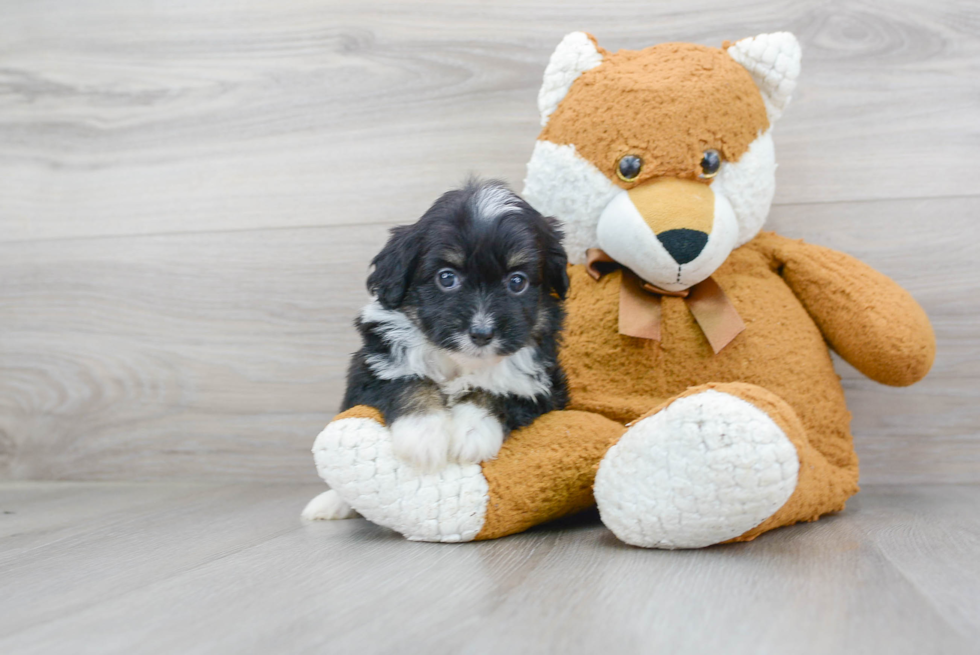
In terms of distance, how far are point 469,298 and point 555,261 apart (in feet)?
0.68

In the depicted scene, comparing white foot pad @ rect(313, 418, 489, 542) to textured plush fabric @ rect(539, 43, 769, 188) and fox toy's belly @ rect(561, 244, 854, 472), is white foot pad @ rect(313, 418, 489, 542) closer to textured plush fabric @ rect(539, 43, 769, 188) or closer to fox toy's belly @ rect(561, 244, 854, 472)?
fox toy's belly @ rect(561, 244, 854, 472)

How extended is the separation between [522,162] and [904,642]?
1.48 metres

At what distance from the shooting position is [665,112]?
57.7 inches

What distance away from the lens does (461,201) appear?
1314 millimetres

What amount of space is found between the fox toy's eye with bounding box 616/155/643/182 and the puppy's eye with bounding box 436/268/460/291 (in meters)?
0.43

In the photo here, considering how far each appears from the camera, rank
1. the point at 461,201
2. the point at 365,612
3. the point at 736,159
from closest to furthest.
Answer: the point at 365,612 → the point at 461,201 → the point at 736,159

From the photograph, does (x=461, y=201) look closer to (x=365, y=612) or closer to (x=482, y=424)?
(x=482, y=424)

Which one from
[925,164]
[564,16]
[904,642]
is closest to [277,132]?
[564,16]

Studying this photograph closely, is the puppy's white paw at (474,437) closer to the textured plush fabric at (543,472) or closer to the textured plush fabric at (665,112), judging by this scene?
the textured plush fabric at (543,472)

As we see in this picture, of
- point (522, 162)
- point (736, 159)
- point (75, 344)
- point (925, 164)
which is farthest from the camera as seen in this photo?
point (75, 344)

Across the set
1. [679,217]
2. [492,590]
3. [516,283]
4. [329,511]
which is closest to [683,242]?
[679,217]

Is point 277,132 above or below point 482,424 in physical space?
above

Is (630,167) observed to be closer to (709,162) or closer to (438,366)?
(709,162)

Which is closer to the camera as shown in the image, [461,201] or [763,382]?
[461,201]
